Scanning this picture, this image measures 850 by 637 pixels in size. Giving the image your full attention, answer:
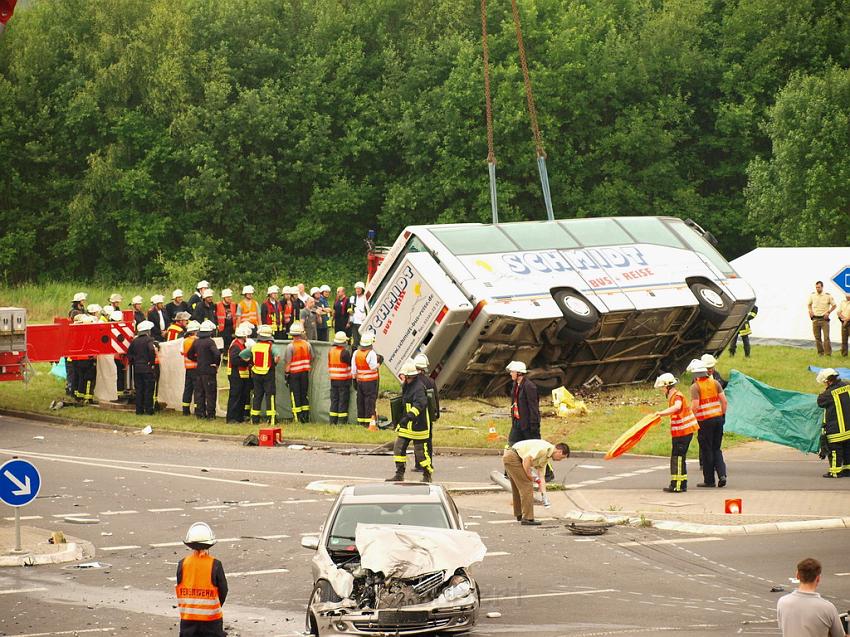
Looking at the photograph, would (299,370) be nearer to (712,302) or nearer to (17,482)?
(712,302)

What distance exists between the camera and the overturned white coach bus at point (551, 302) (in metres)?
27.1

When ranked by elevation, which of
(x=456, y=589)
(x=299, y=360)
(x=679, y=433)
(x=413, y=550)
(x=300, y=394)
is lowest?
(x=456, y=589)

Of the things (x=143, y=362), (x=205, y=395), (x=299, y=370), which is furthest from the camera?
(x=205, y=395)

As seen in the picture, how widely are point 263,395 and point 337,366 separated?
6.09 feet

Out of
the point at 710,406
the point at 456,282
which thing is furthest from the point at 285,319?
the point at 710,406

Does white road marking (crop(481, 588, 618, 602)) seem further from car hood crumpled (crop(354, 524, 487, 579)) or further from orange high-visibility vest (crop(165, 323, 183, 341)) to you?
orange high-visibility vest (crop(165, 323, 183, 341))

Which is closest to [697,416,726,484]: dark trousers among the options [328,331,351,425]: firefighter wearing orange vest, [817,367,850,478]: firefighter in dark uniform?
[817,367,850,478]: firefighter in dark uniform

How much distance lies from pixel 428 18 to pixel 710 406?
51.4 metres

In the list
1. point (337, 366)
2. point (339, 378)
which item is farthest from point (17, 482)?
point (339, 378)

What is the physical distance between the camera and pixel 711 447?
20.4 meters

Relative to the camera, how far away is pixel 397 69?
65375 millimetres

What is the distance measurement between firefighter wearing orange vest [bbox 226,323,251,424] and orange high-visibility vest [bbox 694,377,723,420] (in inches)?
387

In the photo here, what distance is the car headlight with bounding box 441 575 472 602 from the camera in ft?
41.4

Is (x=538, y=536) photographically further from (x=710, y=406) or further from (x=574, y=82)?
(x=574, y=82)
